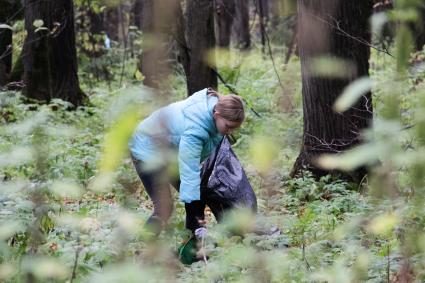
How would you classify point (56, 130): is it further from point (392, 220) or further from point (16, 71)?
point (16, 71)

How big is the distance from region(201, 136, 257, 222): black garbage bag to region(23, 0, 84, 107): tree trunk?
7.28m

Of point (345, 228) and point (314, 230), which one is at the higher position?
point (345, 228)

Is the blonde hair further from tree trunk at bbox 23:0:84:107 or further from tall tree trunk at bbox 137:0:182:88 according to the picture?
tree trunk at bbox 23:0:84:107

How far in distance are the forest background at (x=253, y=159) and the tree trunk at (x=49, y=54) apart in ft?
Answer: 0.09

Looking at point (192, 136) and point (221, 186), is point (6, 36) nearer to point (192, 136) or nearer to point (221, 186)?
point (221, 186)

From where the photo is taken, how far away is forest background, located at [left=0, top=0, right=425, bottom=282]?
4.71 feet

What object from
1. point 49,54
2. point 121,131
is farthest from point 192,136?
point 49,54

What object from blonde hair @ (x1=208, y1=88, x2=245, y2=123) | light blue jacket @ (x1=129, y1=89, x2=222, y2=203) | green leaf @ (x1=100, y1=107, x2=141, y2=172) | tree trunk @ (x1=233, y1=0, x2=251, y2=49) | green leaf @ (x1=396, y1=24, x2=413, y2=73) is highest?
green leaf @ (x1=396, y1=24, x2=413, y2=73)

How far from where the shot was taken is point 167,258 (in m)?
1.65

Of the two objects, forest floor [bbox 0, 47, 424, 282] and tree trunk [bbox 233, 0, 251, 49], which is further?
tree trunk [bbox 233, 0, 251, 49]

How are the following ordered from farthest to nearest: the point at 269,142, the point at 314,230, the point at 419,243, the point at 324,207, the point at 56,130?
the point at 324,207
the point at 314,230
the point at 56,130
the point at 419,243
the point at 269,142

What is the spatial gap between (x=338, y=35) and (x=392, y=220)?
17.1 feet

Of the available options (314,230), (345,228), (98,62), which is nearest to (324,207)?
(314,230)

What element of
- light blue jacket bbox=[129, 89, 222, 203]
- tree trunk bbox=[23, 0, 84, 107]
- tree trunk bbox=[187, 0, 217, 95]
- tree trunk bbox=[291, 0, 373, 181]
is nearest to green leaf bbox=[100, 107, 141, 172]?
light blue jacket bbox=[129, 89, 222, 203]
